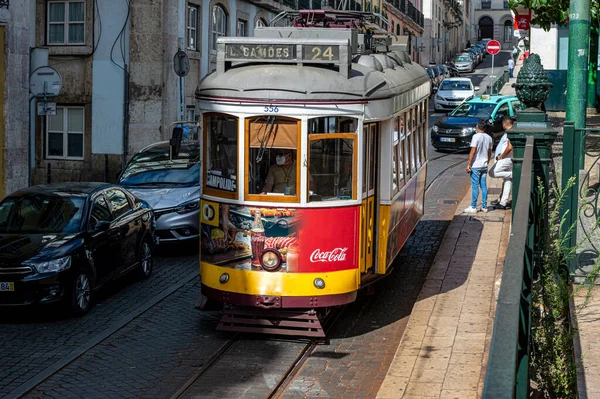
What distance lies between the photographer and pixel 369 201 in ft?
34.3

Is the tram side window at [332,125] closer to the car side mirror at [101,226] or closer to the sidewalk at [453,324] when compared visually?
the sidewalk at [453,324]

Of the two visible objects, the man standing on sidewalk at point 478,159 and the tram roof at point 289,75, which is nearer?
the tram roof at point 289,75

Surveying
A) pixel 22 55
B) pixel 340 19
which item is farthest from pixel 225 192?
pixel 22 55

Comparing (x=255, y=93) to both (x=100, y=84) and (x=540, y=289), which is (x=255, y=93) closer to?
(x=540, y=289)

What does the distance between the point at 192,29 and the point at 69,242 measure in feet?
54.9

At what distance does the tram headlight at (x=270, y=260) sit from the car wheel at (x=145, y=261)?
3.98m

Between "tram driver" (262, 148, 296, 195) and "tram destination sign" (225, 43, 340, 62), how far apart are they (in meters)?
→ 1.02

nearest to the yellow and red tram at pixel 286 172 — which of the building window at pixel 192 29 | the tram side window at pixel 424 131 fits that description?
the tram side window at pixel 424 131

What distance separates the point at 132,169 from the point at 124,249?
4.34 m

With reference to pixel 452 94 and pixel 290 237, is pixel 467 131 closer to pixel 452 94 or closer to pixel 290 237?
pixel 452 94

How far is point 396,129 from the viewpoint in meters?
11.2

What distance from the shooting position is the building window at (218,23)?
1127 inches

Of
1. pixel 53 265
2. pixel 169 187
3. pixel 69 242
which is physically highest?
pixel 169 187

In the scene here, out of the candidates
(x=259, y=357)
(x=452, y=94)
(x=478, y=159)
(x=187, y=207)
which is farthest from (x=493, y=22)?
(x=259, y=357)
